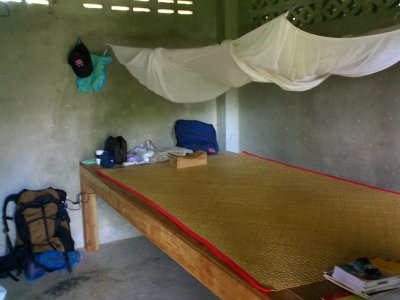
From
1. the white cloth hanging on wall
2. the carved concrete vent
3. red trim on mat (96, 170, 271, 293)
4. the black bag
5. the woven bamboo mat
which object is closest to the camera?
red trim on mat (96, 170, 271, 293)

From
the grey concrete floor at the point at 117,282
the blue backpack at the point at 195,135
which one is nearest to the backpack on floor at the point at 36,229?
the grey concrete floor at the point at 117,282

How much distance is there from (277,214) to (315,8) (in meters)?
1.87

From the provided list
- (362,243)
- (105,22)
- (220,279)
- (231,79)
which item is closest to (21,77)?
(105,22)

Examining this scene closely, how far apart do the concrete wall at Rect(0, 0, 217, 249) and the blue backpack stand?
0.16m

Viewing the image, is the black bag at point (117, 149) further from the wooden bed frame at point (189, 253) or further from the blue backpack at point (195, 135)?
the blue backpack at point (195, 135)

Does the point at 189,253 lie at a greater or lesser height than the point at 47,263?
greater

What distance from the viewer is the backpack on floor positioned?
302cm

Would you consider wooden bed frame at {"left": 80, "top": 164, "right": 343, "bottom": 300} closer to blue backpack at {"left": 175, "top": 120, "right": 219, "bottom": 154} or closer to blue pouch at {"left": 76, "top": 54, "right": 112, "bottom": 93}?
blue pouch at {"left": 76, "top": 54, "right": 112, "bottom": 93}

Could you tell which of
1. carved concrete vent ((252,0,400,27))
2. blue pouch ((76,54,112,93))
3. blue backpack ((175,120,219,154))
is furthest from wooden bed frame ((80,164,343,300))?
carved concrete vent ((252,0,400,27))

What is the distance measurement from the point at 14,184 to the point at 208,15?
2.34 m

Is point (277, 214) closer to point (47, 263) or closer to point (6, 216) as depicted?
point (47, 263)

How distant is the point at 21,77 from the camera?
3.14 m

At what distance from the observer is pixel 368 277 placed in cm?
117

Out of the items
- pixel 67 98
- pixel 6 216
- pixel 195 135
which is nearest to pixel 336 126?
Answer: pixel 195 135
